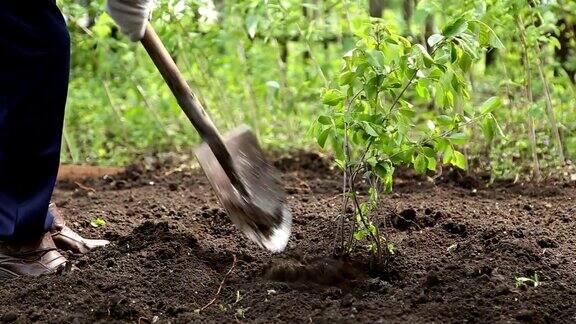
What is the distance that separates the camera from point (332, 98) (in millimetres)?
2938

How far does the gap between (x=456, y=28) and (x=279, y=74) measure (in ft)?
8.74

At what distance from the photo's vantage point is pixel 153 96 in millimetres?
6238

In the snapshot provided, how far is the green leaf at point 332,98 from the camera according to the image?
2934mm

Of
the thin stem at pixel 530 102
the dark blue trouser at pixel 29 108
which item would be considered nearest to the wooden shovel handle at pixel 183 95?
the dark blue trouser at pixel 29 108

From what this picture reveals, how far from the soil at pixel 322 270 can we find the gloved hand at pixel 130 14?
0.81 meters

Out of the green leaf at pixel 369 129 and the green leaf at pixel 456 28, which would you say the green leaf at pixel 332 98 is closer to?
the green leaf at pixel 369 129

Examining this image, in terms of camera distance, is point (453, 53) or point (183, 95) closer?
point (453, 53)

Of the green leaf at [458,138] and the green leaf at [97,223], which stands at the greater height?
the green leaf at [458,138]

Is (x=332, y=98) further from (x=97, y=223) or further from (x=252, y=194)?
(x=97, y=223)

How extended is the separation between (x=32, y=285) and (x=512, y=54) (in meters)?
2.60

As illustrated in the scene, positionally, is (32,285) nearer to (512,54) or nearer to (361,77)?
(361,77)

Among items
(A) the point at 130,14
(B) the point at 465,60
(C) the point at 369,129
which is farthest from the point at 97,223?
(B) the point at 465,60

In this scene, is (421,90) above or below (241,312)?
above

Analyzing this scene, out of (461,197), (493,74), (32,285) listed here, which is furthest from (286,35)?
(32,285)
